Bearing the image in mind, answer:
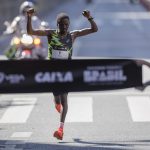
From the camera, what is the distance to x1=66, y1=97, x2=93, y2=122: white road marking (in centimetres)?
1525

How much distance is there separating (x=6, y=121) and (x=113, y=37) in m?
26.9

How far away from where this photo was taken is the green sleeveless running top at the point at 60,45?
1298cm

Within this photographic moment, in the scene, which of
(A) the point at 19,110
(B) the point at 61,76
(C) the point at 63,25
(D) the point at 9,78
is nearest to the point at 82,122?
(A) the point at 19,110

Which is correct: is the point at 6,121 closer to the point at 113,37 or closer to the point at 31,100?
the point at 31,100

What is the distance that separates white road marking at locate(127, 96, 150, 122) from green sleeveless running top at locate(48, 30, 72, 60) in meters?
2.37

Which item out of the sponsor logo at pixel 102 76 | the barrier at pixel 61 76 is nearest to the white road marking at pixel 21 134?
the barrier at pixel 61 76

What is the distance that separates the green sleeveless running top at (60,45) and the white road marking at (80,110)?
2.29m

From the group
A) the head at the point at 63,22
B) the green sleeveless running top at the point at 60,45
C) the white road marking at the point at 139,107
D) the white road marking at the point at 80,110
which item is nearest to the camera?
the head at the point at 63,22

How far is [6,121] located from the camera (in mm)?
15070

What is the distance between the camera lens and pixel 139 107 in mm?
16562

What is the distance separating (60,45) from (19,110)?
373 cm

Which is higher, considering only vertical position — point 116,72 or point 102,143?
point 116,72

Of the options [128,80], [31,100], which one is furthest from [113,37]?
[128,80]

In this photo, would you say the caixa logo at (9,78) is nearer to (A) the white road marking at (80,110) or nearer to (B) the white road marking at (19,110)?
(B) the white road marking at (19,110)
